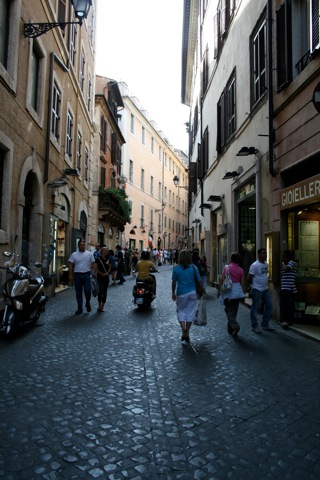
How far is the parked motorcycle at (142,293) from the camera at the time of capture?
35.4ft

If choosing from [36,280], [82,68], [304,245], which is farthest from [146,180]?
[36,280]

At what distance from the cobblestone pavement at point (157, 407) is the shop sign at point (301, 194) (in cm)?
255

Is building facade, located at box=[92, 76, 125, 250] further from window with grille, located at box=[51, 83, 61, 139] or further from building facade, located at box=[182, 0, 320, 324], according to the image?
window with grille, located at box=[51, 83, 61, 139]

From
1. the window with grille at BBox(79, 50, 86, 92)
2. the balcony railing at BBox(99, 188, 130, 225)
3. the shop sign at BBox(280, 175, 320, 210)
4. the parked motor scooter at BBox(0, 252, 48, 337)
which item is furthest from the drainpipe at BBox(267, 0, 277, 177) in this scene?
the balcony railing at BBox(99, 188, 130, 225)

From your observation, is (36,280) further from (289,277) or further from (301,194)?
(301,194)

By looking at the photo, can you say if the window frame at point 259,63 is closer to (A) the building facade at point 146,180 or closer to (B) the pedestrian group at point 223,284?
(B) the pedestrian group at point 223,284

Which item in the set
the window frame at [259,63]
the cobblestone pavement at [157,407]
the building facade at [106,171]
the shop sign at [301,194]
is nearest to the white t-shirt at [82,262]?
the cobblestone pavement at [157,407]

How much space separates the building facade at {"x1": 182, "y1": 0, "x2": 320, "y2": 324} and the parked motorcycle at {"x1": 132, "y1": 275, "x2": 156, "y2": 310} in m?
3.09

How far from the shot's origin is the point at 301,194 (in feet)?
26.0

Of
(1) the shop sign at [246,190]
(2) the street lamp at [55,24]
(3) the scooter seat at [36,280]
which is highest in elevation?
(2) the street lamp at [55,24]

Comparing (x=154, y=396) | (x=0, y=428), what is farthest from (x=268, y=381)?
(x=0, y=428)

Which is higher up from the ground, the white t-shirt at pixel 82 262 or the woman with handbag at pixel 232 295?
the white t-shirt at pixel 82 262

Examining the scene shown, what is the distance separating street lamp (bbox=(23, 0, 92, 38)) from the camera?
9.55m

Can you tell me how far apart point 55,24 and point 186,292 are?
725 centimetres
